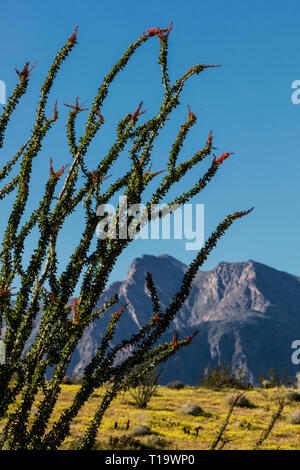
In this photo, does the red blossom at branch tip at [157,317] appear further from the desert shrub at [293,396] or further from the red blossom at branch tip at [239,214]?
the desert shrub at [293,396]

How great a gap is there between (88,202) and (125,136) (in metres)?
0.91

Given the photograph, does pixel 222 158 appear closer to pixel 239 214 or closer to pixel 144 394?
pixel 239 214

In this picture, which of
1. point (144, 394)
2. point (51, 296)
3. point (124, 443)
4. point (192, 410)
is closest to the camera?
point (51, 296)

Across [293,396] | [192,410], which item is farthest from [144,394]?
[293,396]

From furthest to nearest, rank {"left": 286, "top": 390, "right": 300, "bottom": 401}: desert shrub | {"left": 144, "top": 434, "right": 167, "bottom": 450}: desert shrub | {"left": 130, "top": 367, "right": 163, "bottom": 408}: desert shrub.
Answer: {"left": 286, "top": 390, "right": 300, "bottom": 401}: desert shrub
{"left": 130, "top": 367, "right": 163, "bottom": 408}: desert shrub
{"left": 144, "top": 434, "right": 167, "bottom": 450}: desert shrub

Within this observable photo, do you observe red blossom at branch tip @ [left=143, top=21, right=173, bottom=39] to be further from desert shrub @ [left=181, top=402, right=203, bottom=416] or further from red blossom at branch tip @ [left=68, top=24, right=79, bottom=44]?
desert shrub @ [left=181, top=402, right=203, bottom=416]

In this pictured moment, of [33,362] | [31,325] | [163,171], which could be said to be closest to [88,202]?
[163,171]

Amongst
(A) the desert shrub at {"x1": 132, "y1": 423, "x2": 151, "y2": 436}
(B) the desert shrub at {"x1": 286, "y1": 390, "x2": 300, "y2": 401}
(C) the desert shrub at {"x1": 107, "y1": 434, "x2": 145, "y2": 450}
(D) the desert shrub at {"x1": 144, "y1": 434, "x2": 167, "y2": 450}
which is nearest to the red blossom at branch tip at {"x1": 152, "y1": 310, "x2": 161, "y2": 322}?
(C) the desert shrub at {"x1": 107, "y1": 434, "x2": 145, "y2": 450}

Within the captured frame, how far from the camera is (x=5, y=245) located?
4.57m

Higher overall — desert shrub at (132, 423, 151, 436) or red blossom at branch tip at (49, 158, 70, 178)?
red blossom at branch tip at (49, 158, 70, 178)

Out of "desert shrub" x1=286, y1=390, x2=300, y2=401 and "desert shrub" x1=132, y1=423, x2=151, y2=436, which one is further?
"desert shrub" x1=286, y1=390, x2=300, y2=401

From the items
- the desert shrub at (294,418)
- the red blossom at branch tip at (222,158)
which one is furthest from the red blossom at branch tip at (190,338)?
the desert shrub at (294,418)

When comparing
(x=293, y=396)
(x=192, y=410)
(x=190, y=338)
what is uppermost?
(x=190, y=338)
